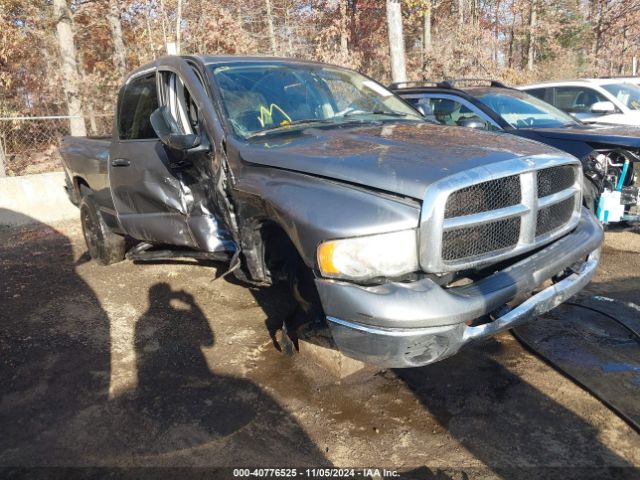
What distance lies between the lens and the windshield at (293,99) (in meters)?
3.57

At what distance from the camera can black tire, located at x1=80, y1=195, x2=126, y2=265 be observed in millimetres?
5578

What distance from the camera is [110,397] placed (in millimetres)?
3209

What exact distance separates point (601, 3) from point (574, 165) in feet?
79.5

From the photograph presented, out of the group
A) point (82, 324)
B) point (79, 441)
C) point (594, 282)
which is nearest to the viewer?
point (79, 441)

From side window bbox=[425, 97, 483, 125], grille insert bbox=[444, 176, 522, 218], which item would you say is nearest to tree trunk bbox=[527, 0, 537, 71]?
side window bbox=[425, 97, 483, 125]

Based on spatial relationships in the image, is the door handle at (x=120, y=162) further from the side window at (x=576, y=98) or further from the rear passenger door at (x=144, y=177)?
the side window at (x=576, y=98)

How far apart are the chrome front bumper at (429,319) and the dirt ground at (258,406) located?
52cm

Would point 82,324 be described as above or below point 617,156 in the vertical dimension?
below

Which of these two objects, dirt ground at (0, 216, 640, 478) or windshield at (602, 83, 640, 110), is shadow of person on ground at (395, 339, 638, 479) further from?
windshield at (602, 83, 640, 110)

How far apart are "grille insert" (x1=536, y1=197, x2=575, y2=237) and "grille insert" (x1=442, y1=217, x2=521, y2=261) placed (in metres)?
0.25

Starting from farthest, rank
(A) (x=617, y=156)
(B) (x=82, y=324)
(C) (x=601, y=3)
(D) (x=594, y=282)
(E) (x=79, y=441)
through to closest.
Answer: (C) (x=601, y=3) < (A) (x=617, y=156) < (D) (x=594, y=282) < (B) (x=82, y=324) < (E) (x=79, y=441)

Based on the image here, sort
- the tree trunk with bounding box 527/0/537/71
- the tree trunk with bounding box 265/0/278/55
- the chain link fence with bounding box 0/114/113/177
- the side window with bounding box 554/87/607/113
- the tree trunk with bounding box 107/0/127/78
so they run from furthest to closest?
the tree trunk with bounding box 527/0/537/71
the tree trunk with bounding box 265/0/278/55
the tree trunk with bounding box 107/0/127/78
the chain link fence with bounding box 0/114/113/177
the side window with bounding box 554/87/607/113

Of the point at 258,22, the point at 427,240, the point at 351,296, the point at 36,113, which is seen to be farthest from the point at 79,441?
the point at 258,22

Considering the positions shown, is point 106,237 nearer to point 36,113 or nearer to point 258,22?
point 36,113
